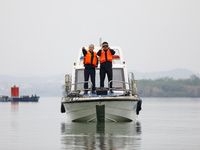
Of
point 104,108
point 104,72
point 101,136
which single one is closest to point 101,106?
point 104,108

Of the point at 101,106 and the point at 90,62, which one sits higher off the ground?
the point at 90,62

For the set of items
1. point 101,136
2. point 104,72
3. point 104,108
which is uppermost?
point 104,72

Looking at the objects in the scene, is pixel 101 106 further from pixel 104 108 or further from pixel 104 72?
pixel 104 72

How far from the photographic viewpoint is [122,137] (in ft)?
43.3

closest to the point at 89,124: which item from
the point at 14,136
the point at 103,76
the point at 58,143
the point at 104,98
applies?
the point at 104,98

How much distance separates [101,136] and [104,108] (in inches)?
143

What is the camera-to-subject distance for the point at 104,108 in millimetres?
17000

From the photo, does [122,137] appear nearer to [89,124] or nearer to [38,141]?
[38,141]

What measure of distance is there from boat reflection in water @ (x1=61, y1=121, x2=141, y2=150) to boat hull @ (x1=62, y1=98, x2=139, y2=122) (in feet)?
1.35

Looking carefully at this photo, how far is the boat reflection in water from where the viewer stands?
11406 millimetres

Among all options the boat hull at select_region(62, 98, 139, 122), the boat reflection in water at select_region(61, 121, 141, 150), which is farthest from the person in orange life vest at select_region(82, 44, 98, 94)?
the boat reflection in water at select_region(61, 121, 141, 150)

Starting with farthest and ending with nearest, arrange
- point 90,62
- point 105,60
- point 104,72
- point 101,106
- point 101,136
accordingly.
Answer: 1. point 104,72
2. point 90,62
3. point 105,60
4. point 101,106
5. point 101,136

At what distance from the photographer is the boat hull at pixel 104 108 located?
16.9 meters

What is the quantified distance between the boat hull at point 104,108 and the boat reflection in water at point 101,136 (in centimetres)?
41
